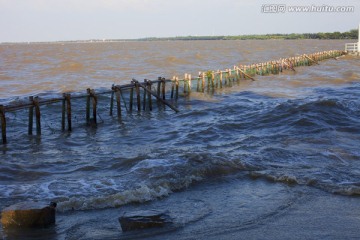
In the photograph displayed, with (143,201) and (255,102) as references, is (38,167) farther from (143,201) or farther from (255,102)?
(255,102)

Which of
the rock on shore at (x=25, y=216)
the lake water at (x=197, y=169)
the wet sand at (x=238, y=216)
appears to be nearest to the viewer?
the wet sand at (x=238, y=216)

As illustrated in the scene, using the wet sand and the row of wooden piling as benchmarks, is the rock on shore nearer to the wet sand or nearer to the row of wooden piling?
the wet sand

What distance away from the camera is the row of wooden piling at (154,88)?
49.8ft

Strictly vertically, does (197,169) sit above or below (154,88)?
below

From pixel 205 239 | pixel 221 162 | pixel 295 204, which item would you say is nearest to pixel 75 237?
pixel 205 239

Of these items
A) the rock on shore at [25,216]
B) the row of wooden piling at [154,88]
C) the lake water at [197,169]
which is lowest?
the lake water at [197,169]

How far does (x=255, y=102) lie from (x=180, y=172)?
13.5 meters

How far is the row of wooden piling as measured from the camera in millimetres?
15180

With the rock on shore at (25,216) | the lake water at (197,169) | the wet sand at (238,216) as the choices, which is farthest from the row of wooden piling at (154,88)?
the wet sand at (238,216)

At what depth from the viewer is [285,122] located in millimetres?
16766

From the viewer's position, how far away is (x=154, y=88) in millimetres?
25344

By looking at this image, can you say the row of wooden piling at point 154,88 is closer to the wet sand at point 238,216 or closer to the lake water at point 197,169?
the lake water at point 197,169

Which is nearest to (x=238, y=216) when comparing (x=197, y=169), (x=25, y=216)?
(x=197, y=169)

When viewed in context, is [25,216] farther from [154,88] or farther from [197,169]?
[154,88]
